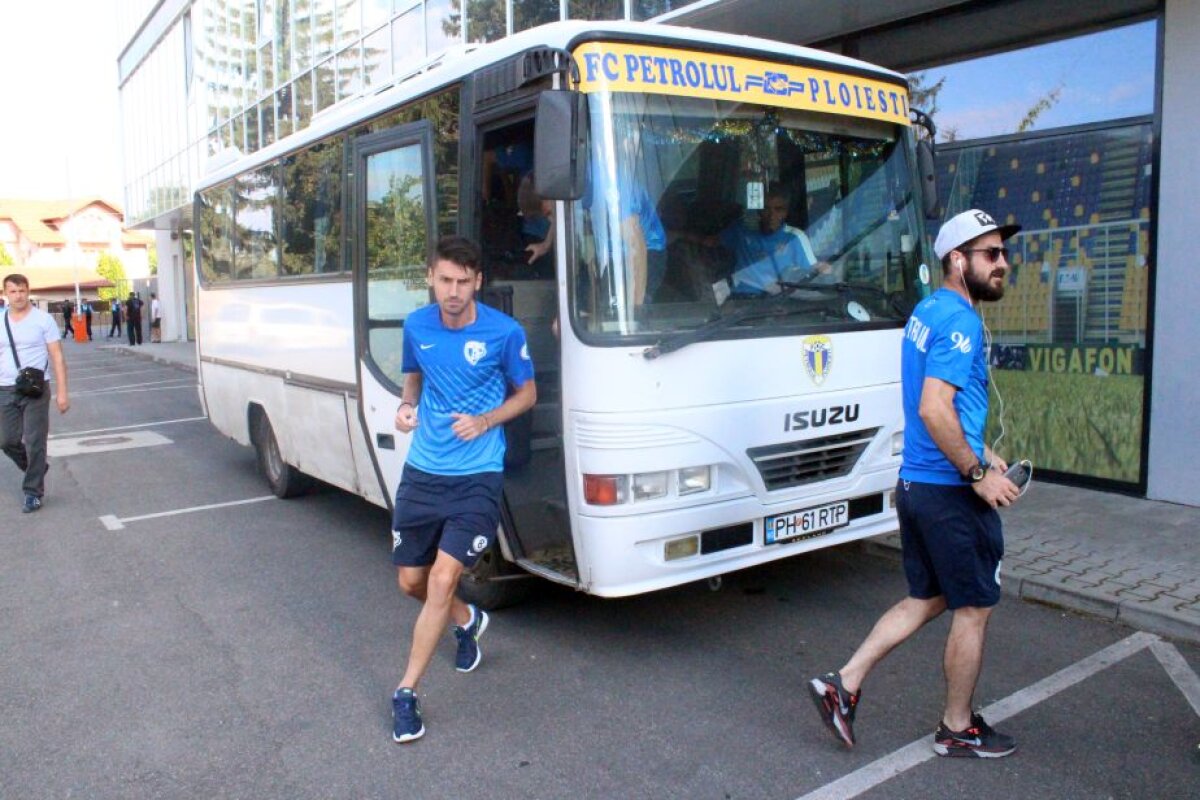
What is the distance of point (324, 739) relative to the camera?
4098 mm

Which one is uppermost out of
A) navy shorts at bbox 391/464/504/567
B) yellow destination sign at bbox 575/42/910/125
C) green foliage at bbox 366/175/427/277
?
yellow destination sign at bbox 575/42/910/125

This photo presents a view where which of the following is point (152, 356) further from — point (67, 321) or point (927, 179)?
point (927, 179)

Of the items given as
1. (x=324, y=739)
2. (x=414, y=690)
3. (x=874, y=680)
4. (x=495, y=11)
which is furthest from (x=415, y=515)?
(x=495, y=11)

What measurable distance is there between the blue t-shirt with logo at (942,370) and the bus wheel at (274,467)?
5.98m

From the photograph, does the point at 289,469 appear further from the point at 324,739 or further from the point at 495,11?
the point at 495,11

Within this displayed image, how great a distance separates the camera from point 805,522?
4918mm

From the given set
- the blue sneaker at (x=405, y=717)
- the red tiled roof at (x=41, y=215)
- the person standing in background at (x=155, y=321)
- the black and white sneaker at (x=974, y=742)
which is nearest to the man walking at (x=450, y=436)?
the blue sneaker at (x=405, y=717)

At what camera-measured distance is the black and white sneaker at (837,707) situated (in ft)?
12.5

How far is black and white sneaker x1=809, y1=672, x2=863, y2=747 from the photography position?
12.5 feet

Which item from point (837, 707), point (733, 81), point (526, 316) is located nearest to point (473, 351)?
point (526, 316)

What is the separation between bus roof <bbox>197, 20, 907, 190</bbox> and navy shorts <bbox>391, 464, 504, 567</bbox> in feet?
6.32

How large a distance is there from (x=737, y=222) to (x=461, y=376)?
1587mm

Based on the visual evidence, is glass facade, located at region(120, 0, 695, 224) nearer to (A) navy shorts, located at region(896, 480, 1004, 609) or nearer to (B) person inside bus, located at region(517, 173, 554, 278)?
(B) person inside bus, located at region(517, 173, 554, 278)

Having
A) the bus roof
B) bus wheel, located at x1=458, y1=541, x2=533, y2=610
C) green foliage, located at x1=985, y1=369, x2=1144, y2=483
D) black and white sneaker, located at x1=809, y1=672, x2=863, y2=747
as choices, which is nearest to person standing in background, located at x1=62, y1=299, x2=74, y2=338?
the bus roof
